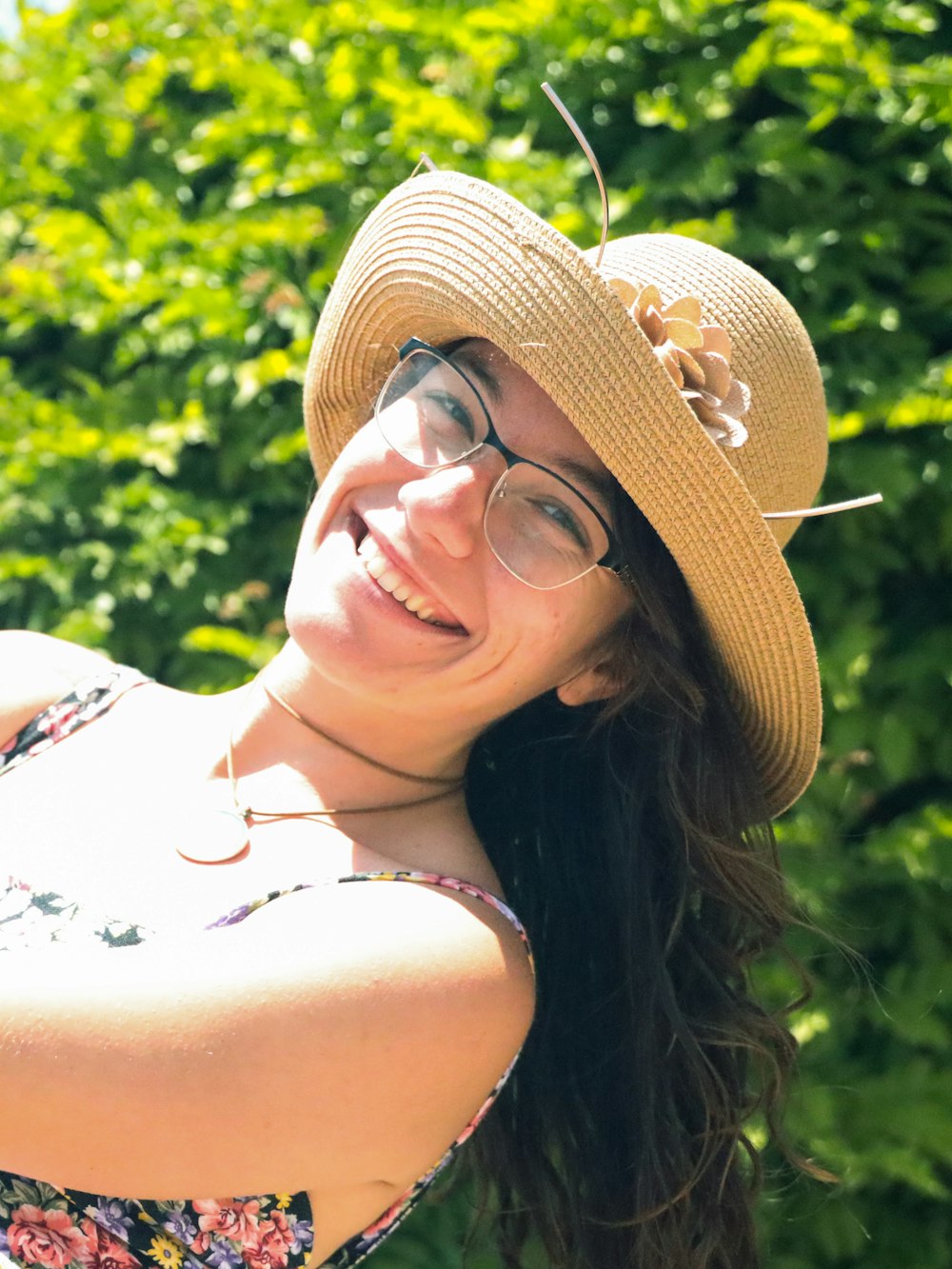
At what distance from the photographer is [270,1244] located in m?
1.80

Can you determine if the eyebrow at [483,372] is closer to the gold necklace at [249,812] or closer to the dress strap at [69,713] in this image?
the gold necklace at [249,812]

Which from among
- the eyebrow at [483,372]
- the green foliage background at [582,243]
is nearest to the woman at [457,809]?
the eyebrow at [483,372]

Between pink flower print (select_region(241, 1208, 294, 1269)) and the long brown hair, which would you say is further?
the long brown hair

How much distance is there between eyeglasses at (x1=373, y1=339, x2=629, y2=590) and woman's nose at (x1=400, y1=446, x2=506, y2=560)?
1cm

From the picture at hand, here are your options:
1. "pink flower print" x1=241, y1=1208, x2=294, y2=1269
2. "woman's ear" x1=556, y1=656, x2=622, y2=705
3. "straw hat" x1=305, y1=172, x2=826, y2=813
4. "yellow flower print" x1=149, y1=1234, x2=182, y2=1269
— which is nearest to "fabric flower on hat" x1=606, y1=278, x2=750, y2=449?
"straw hat" x1=305, y1=172, x2=826, y2=813

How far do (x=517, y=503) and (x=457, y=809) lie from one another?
581 mm

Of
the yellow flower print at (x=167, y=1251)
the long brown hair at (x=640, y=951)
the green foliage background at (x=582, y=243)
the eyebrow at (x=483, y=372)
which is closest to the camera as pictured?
the yellow flower print at (x=167, y=1251)

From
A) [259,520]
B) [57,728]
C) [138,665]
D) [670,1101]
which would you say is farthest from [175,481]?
[670,1101]

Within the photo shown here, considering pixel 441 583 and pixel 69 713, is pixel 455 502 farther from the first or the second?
pixel 69 713

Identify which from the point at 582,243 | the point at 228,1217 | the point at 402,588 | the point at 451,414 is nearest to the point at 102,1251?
the point at 228,1217

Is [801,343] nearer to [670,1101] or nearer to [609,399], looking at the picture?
[609,399]

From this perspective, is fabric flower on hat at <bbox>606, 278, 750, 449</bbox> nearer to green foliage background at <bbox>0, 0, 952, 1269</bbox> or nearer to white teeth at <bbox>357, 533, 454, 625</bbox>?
white teeth at <bbox>357, 533, 454, 625</bbox>

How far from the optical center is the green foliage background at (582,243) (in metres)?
2.55

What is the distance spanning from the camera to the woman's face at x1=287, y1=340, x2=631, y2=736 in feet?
6.24
